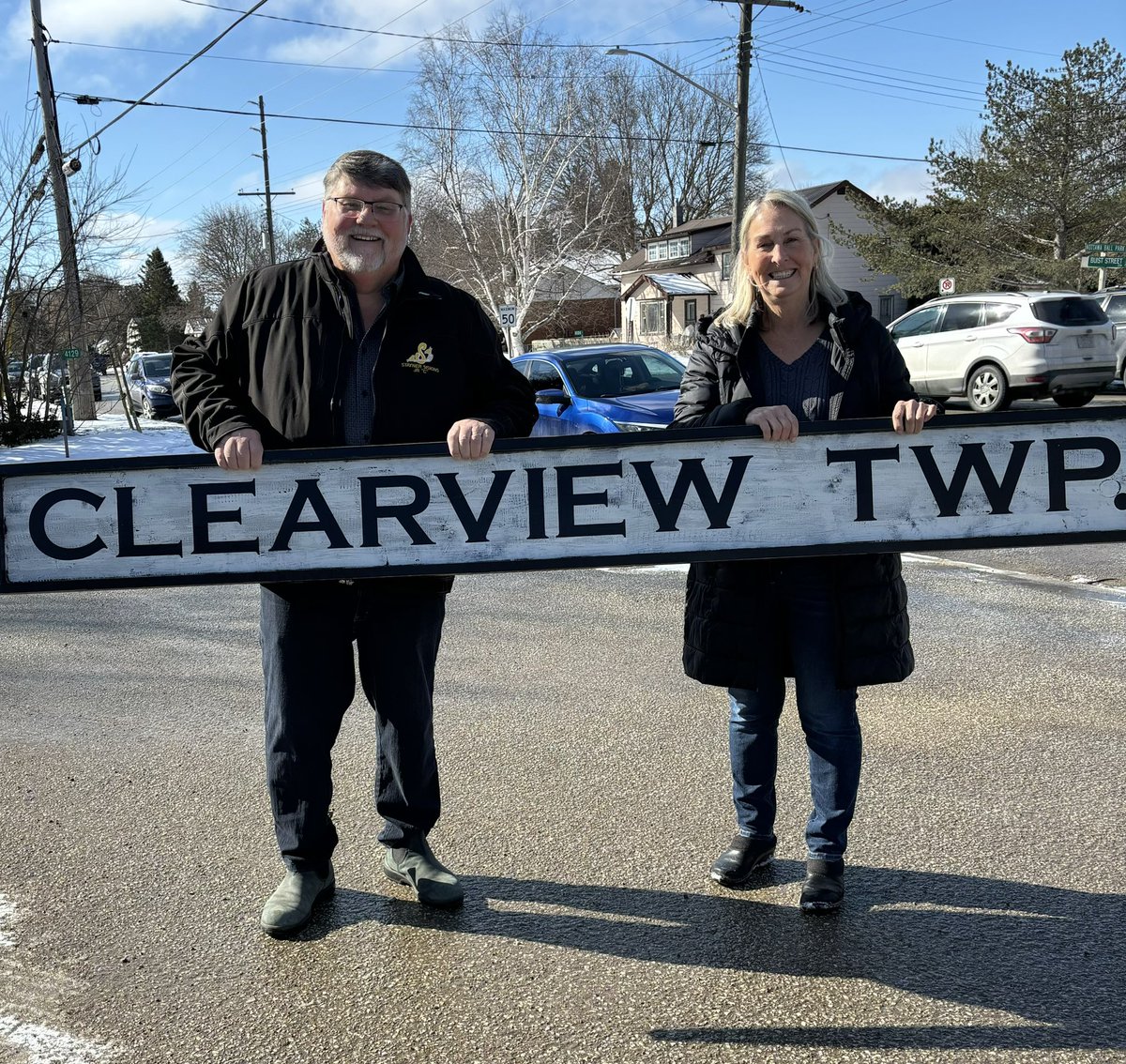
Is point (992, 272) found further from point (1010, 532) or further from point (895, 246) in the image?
point (1010, 532)

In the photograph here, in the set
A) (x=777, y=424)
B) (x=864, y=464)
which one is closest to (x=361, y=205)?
(x=777, y=424)

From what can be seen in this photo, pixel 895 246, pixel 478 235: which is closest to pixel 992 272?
pixel 895 246

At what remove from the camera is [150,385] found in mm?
28766

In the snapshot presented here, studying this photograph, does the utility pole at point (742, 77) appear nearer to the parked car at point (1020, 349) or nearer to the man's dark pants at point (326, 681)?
the parked car at point (1020, 349)

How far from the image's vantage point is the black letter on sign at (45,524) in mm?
2906

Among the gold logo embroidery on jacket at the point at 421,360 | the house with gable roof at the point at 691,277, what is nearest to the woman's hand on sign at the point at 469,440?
the gold logo embroidery on jacket at the point at 421,360

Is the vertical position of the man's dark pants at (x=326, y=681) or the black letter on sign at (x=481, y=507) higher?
the black letter on sign at (x=481, y=507)

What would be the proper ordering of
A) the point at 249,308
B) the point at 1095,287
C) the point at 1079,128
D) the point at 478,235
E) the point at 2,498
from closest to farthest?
the point at 2,498, the point at 249,308, the point at 1079,128, the point at 1095,287, the point at 478,235

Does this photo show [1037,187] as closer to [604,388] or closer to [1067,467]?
[604,388]

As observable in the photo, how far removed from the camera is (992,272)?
30.1 m

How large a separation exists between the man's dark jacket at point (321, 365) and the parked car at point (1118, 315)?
16.0 metres

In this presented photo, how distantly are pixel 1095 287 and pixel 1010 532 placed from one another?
104 feet

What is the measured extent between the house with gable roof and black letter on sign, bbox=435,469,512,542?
49.6 meters

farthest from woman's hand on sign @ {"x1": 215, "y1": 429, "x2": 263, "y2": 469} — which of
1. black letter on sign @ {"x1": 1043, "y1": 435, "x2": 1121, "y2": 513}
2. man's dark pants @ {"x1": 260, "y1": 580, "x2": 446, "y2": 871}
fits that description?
black letter on sign @ {"x1": 1043, "y1": 435, "x2": 1121, "y2": 513}
